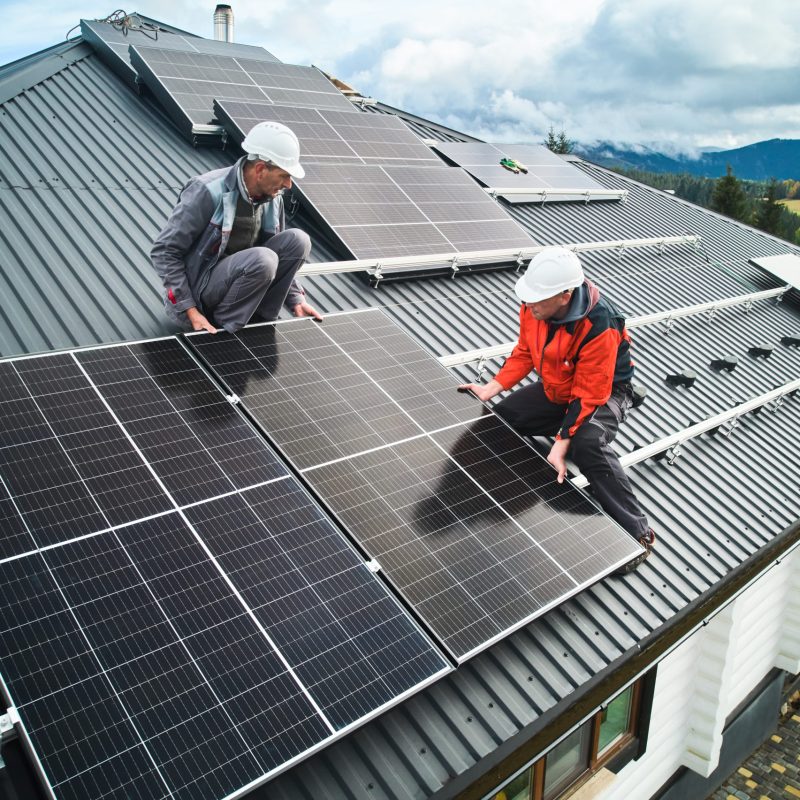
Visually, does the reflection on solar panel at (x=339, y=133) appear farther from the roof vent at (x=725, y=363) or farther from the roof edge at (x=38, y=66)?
the roof vent at (x=725, y=363)

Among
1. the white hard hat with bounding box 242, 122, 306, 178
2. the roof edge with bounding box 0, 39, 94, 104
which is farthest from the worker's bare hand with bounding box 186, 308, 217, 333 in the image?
the roof edge with bounding box 0, 39, 94, 104

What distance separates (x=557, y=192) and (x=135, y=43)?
381 inches

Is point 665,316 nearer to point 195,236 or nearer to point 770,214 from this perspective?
point 195,236

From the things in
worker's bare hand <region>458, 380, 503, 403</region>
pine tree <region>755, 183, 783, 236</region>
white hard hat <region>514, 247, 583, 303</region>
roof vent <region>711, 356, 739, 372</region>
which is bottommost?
pine tree <region>755, 183, 783, 236</region>

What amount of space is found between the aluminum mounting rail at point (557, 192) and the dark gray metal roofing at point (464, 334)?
17.0 inches

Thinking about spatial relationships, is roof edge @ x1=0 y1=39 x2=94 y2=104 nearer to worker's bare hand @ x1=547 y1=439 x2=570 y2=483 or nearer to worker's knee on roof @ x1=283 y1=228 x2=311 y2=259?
worker's knee on roof @ x1=283 y1=228 x2=311 y2=259

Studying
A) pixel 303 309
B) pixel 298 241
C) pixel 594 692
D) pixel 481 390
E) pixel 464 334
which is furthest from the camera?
pixel 464 334

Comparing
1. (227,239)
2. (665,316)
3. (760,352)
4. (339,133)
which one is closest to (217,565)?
(227,239)

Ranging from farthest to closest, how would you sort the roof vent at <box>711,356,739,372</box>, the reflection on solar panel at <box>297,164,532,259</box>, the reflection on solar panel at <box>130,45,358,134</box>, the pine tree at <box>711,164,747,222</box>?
the pine tree at <box>711,164,747,222</box>
the reflection on solar panel at <box>130,45,358,134</box>
the roof vent at <box>711,356,739,372</box>
the reflection on solar panel at <box>297,164,532,259</box>

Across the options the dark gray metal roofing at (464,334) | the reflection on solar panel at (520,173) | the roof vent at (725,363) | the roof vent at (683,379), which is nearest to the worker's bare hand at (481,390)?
the dark gray metal roofing at (464,334)

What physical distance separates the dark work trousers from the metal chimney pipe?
18.2 metres

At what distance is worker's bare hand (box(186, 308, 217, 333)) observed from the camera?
6.88 meters

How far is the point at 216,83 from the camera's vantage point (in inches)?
543

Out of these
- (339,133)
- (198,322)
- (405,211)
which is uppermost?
(339,133)
